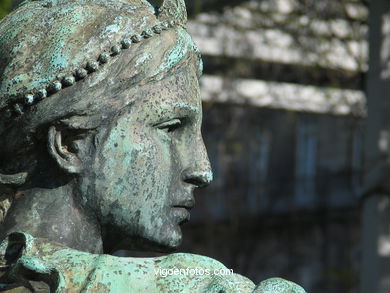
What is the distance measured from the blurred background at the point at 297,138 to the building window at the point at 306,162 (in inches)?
0.7

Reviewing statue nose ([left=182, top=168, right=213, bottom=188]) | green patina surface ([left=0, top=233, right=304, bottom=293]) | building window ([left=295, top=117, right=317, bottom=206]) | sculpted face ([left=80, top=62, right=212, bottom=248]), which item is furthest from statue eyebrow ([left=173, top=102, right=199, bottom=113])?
building window ([left=295, top=117, right=317, bottom=206])

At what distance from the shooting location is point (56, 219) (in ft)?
8.71

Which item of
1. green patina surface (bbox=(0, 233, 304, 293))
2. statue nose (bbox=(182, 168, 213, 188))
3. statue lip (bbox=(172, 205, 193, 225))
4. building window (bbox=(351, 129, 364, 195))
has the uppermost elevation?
green patina surface (bbox=(0, 233, 304, 293))

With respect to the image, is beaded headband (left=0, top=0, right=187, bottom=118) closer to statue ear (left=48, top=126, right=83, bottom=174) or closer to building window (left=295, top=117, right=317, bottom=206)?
statue ear (left=48, top=126, right=83, bottom=174)

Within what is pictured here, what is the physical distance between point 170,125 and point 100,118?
18cm

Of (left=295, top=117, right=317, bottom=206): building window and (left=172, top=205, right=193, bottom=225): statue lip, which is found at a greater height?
(left=172, top=205, right=193, bottom=225): statue lip

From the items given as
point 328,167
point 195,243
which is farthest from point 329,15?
point 328,167

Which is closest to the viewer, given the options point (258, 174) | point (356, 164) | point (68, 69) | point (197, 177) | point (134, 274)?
point (134, 274)

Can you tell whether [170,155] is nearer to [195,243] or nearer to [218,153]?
[195,243]

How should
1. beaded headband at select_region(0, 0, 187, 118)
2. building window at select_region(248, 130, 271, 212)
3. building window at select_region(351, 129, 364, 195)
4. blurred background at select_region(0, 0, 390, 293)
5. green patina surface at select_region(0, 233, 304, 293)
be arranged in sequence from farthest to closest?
Result: building window at select_region(248, 130, 271, 212), building window at select_region(351, 129, 364, 195), blurred background at select_region(0, 0, 390, 293), beaded headband at select_region(0, 0, 187, 118), green patina surface at select_region(0, 233, 304, 293)

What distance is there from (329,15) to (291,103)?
1.63 m

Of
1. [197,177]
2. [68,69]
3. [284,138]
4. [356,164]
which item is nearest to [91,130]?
[68,69]

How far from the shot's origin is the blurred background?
8414 mm

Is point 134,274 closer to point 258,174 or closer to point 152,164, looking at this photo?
point 152,164
